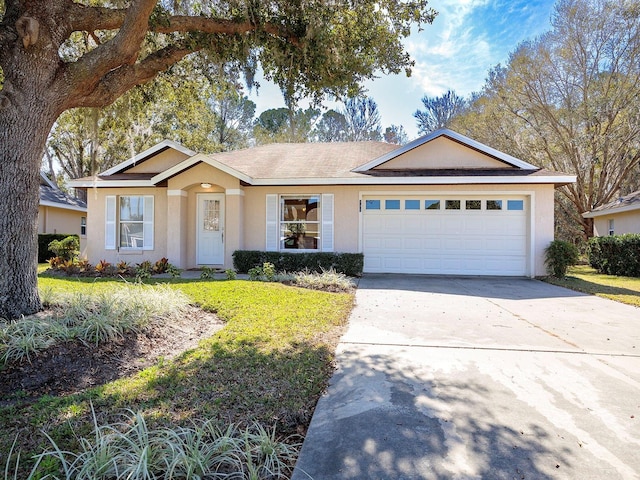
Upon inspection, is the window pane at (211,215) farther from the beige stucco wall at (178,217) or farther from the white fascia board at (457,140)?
the white fascia board at (457,140)

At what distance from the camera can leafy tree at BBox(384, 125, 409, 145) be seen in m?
29.5

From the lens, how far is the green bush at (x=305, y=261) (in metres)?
10.4

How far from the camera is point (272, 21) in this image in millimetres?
6199

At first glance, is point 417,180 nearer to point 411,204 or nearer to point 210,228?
point 411,204

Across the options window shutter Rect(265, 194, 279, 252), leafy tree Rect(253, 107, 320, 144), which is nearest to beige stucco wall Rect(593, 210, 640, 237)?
window shutter Rect(265, 194, 279, 252)

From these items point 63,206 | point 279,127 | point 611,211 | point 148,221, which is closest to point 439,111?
point 279,127

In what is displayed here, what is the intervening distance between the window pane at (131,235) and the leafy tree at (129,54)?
5899 mm

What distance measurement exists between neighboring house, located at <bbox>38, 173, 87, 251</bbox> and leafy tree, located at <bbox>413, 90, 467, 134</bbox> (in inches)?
966

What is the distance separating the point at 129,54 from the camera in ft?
17.3

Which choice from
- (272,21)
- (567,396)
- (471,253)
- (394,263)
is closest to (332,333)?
(567,396)

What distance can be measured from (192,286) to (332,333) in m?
4.28

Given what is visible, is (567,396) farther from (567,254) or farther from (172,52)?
(567,254)

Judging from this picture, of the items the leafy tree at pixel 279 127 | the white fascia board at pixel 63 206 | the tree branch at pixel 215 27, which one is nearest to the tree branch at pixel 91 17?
the tree branch at pixel 215 27

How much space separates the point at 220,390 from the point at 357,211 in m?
8.74
